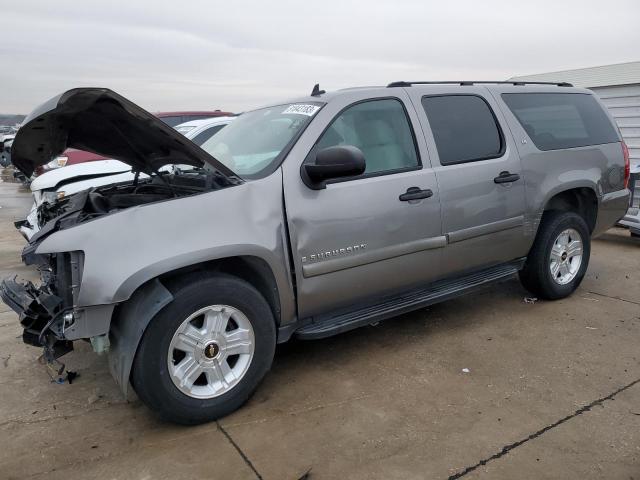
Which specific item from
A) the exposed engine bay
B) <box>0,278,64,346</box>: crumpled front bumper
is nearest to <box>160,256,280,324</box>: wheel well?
the exposed engine bay

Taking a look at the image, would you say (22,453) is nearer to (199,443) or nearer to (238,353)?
(199,443)

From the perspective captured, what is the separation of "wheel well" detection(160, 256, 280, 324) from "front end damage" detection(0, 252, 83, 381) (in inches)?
24.5

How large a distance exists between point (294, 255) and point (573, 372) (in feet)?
6.57

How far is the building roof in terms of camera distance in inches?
361

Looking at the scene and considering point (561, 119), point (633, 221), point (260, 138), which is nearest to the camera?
point (260, 138)

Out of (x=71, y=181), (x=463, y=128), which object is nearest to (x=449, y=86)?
(x=463, y=128)

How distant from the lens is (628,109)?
9.20 meters

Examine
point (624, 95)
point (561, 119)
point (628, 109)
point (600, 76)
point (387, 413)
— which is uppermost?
point (600, 76)

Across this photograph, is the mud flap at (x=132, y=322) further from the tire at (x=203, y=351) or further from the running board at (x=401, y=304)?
the running board at (x=401, y=304)

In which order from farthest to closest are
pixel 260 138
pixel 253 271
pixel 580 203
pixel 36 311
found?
pixel 580 203
pixel 260 138
pixel 253 271
pixel 36 311

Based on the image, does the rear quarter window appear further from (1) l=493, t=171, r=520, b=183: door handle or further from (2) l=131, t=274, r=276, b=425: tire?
(2) l=131, t=274, r=276, b=425: tire

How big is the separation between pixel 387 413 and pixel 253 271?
44.4 inches

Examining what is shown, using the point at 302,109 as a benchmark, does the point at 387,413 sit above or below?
below

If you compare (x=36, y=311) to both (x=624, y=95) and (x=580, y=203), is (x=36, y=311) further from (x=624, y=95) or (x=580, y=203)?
(x=624, y=95)
